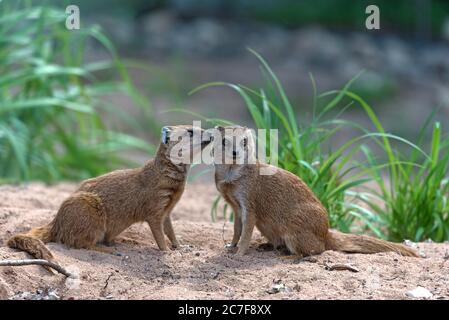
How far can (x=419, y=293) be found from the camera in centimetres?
361

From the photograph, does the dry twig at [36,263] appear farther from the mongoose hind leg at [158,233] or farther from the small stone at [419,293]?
the small stone at [419,293]

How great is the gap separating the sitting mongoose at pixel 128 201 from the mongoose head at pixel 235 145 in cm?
12

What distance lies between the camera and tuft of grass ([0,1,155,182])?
21.9 ft

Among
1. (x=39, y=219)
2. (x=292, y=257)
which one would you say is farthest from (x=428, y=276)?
(x=39, y=219)

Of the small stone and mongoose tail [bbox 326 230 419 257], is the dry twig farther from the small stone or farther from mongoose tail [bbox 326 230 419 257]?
the small stone

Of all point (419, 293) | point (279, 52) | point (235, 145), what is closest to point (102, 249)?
point (235, 145)

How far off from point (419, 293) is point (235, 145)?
4.08 ft

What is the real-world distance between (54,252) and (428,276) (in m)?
Result: 1.82

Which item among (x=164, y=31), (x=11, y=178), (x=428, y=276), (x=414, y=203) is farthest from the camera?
(x=164, y=31)

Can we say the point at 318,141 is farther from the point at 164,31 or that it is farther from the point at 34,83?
the point at 164,31

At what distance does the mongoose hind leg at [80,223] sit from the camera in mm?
4156

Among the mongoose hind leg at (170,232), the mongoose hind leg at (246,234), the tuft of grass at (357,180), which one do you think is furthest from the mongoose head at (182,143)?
the tuft of grass at (357,180)

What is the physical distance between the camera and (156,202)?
436 cm

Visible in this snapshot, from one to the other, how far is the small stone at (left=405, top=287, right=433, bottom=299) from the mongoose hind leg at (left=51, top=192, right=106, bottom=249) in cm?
162
